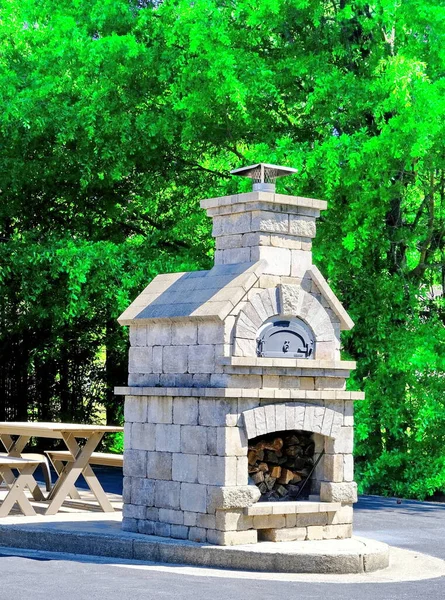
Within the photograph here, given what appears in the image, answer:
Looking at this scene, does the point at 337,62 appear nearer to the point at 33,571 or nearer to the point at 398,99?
the point at 398,99

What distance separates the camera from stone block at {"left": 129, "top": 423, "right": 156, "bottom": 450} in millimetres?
10859

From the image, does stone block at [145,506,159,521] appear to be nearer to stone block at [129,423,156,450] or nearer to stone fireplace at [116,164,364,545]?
stone fireplace at [116,164,364,545]

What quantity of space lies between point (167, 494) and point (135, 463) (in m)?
0.59

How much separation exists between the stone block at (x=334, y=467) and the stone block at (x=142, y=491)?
5.50ft

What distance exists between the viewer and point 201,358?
10.4 metres

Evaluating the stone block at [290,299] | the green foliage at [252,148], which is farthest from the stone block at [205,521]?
the green foliage at [252,148]

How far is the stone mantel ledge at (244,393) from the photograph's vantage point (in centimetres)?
998

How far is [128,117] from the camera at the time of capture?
1795 centimetres

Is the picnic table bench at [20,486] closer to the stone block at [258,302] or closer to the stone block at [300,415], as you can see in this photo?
the stone block at [300,415]

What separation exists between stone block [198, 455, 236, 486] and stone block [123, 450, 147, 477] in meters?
0.95

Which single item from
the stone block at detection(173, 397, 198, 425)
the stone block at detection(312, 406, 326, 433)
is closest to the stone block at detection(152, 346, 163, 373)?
the stone block at detection(173, 397, 198, 425)

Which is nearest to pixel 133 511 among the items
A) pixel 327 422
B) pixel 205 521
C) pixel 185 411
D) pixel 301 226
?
pixel 205 521

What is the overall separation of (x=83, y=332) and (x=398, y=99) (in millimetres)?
9481

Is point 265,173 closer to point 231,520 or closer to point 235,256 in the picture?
point 235,256
